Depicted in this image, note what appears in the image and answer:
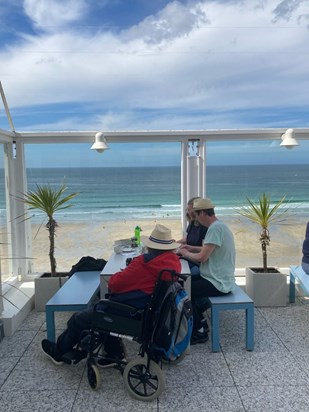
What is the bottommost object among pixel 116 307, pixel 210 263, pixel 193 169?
pixel 116 307

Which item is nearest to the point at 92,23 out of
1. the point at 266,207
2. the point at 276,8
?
the point at 276,8

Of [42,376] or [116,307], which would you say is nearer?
[116,307]

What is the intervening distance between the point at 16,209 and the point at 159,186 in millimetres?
1733

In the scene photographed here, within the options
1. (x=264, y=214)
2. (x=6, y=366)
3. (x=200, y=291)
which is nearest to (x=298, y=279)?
(x=264, y=214)

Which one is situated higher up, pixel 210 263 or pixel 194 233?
pixel 194 233

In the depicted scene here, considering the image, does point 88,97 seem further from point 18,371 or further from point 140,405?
point 140,405

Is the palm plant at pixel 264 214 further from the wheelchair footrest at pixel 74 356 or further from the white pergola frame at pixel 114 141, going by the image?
the wheelchair footrest at pixel 74 356

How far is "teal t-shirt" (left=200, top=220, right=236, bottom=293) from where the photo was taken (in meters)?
3.06

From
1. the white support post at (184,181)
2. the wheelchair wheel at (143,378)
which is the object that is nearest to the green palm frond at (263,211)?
the white support post at (184,181)

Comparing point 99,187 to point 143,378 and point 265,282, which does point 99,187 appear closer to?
point 265,282

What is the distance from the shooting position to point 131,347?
10.2ft

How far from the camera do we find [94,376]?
2.48 metres

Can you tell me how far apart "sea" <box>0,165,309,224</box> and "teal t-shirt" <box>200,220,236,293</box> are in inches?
60.3

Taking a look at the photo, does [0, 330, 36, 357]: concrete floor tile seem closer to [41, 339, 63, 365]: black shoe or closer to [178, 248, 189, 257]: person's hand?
[41, 339, 63, 365]: black shoe
